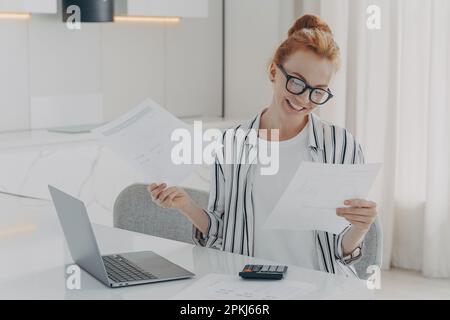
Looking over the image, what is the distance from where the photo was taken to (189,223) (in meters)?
2.49

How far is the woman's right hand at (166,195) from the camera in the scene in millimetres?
2051

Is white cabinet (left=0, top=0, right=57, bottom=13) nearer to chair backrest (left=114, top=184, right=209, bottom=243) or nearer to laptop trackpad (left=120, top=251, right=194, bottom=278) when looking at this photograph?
chair backrest (left=114, top=184, right=209, bottom=243)

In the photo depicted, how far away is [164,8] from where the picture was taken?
4.33m

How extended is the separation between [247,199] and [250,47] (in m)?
2.65

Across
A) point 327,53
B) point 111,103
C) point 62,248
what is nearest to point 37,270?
point 62,248

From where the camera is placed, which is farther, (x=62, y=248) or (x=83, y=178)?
(x=83, y=178)

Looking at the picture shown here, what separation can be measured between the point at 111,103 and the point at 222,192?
2143 mm

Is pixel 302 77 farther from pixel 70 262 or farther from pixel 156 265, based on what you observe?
pixel 70 262

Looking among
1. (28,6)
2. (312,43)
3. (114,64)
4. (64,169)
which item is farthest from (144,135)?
(114,64)

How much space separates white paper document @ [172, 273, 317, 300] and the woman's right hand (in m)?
0.34

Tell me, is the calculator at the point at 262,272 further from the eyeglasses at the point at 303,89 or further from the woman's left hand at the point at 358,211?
the eyeglasses at the point at 303,89

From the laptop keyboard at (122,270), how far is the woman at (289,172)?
264 mm

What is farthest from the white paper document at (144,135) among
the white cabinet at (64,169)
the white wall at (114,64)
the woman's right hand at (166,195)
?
the white wall at (114,64)
